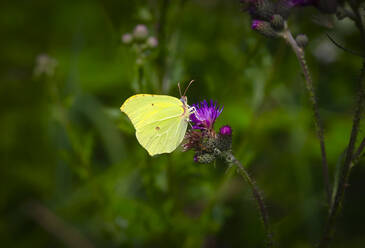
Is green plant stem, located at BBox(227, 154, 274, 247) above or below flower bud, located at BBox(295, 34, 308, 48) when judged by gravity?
below

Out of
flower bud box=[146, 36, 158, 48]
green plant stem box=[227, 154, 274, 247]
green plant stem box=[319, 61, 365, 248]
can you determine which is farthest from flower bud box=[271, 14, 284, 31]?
flower bud box=[146, 36, 158, 48]

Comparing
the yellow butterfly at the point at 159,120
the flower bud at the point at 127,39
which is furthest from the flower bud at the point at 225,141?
the flower bud at the point at 127,39

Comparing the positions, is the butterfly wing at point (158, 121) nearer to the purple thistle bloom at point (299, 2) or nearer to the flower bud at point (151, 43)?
the flower bud at point (151, 43)

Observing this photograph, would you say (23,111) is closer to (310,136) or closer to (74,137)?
(74,137)

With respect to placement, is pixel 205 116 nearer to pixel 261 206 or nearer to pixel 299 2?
pixel 261 206

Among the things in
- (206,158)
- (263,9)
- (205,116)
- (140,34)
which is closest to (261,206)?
(206,158)

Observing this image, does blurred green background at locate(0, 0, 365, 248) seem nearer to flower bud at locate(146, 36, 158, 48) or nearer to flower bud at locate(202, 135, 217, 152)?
flower bud at locate(146, 36, 158, 48)
